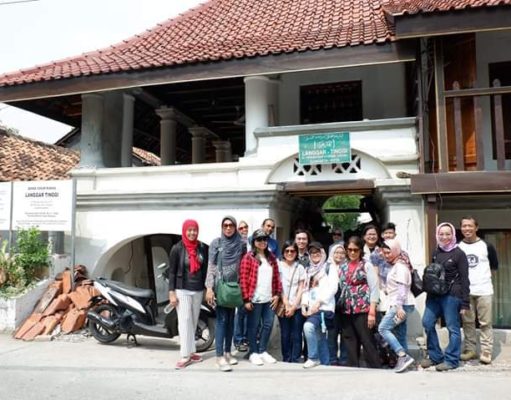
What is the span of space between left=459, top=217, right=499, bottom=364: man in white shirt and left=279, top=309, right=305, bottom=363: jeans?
6.40 feet

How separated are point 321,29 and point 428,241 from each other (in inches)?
167

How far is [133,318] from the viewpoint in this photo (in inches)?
247

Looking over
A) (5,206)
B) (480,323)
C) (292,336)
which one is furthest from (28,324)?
(480,323)

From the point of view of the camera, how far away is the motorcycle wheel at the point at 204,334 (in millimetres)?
6113

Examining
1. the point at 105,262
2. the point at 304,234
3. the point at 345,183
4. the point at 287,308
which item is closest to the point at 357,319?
the point at 287,308

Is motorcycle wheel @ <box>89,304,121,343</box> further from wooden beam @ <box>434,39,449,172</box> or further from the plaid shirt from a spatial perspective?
wooden beam @ <box>434,39,449,172</box>

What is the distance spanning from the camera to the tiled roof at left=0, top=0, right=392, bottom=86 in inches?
293

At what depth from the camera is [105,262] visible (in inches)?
331

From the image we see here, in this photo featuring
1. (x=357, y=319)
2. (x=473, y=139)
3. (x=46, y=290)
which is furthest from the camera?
(x=46, y=290)

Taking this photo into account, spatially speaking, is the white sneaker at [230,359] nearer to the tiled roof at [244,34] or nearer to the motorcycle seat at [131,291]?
the motorcycle seat at [131,291]

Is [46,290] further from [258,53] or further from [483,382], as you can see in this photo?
[483,382]

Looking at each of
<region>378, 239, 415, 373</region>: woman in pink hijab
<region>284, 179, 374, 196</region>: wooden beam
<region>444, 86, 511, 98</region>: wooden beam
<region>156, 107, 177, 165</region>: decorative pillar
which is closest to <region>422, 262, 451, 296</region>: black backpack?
<region>378, 239, 415, 373</region>: woman in pink hijab

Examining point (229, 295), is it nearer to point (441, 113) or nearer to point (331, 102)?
point (441, 113)

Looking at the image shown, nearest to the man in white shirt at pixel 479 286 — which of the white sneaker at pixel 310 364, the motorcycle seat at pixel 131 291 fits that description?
the white sneaker at pixel 310 364
